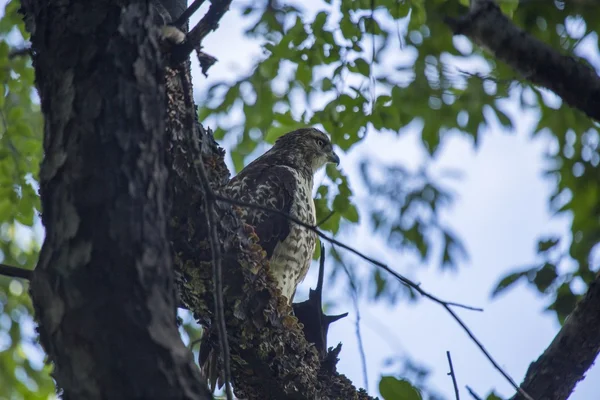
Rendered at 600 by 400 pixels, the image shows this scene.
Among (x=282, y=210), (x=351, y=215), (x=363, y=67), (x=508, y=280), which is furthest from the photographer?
(x=282, y=210)

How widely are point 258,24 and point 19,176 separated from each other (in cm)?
201

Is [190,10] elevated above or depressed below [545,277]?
below

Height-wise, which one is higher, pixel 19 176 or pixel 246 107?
pixel 246 107

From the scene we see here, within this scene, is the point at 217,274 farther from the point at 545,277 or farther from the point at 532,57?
the point at 545,277

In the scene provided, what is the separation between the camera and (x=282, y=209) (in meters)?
5.07

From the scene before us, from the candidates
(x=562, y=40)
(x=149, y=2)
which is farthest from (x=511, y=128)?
(x=149, y=2)

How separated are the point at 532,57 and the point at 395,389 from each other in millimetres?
1612

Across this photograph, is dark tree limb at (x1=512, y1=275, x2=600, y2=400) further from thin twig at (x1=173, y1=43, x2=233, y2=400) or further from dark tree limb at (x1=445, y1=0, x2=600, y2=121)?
thin twig at (x1=173, y1=43, x2=233, y2=400)

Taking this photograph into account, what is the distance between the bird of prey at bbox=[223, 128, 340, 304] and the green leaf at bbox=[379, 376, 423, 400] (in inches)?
74.4

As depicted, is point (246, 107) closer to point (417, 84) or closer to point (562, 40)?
point (417, 84)

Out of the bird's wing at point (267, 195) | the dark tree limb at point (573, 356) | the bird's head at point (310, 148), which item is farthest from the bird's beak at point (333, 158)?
the dark tree limb at point (573, 356)

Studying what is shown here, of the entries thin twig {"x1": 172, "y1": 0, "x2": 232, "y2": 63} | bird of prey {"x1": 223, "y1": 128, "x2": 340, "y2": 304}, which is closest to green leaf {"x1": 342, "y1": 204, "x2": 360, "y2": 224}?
bird of prey {"x1": 223, "y1": 128, "x2": 340, "y2": 304}

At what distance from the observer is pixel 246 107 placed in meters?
5.61

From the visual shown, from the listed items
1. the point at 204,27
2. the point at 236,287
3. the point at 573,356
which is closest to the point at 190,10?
the point at 204,27
